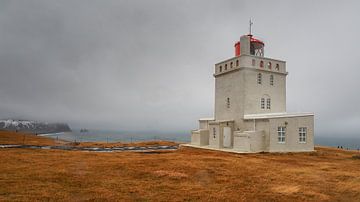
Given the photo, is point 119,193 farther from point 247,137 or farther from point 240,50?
point 240,50

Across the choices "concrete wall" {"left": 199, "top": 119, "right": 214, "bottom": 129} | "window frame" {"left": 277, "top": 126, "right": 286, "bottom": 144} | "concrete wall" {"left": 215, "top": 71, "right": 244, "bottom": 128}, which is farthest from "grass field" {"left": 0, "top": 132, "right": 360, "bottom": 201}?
"concrete wall" {"left": 199, "top": 119, "right": 214, "bottom": 129}

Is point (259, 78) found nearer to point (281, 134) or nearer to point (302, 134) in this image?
point (281, 134)

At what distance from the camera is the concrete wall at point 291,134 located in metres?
26.5

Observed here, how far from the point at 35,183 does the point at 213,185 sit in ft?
24.4

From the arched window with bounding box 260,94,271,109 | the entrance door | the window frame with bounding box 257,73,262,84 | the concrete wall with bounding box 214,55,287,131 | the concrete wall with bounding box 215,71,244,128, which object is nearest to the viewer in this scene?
the concrete wall with bounding box 214,55,287,131

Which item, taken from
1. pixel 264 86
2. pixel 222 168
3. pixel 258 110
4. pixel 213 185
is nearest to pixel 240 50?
pixel 264 86

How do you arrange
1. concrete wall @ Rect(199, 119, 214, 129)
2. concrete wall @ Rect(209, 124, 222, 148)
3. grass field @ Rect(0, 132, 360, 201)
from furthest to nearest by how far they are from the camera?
concrete wall @ Rect(199, 119, 214, 129) → concrete wall @ Rect(209, 124, 222, 148) → grass field @ Rect(0, 132, 360, 201)

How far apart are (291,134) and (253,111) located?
5.27m

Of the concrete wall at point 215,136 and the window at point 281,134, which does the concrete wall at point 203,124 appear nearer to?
the concrete wall at point 215,136

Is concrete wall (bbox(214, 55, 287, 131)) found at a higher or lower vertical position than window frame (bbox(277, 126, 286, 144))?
higher

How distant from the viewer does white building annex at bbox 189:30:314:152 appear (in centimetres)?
2681

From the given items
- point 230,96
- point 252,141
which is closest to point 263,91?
point 230,96

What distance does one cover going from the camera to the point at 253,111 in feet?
101

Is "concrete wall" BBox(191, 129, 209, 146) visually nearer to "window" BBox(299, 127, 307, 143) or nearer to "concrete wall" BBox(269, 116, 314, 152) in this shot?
"concrete wall" BBox(269, 116, 314, 152)
